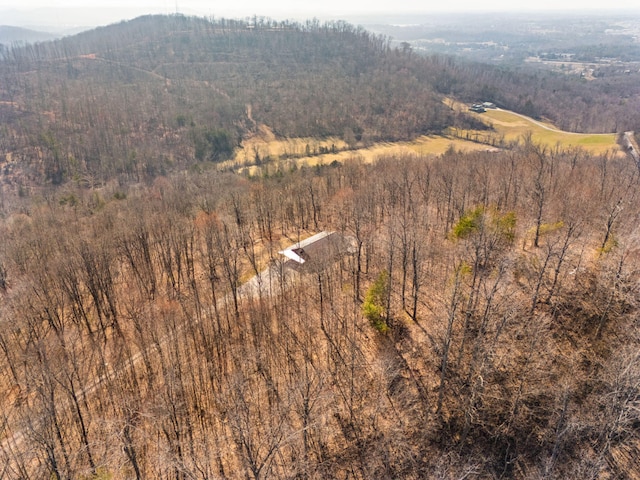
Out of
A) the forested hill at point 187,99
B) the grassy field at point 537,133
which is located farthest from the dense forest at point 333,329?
the grassy field at point 537,133

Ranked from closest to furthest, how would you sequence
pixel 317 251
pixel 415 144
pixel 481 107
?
pixel 317 251 < pixel 415 144 < pixel 481 107

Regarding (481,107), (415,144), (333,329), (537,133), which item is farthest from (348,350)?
(481,107)

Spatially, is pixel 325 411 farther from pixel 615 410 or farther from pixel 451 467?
pixel 615 410

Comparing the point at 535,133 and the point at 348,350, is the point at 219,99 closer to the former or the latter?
the point at 535,133

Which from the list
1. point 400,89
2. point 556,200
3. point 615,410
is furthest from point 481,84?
point 615,410

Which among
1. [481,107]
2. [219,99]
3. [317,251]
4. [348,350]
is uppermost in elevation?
[219,99]

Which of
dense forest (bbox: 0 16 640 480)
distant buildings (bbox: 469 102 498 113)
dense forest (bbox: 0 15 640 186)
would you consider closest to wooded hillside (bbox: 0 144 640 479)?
dense forest (bbox: 0 16 640 480)

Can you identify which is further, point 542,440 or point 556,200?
point 556,200
